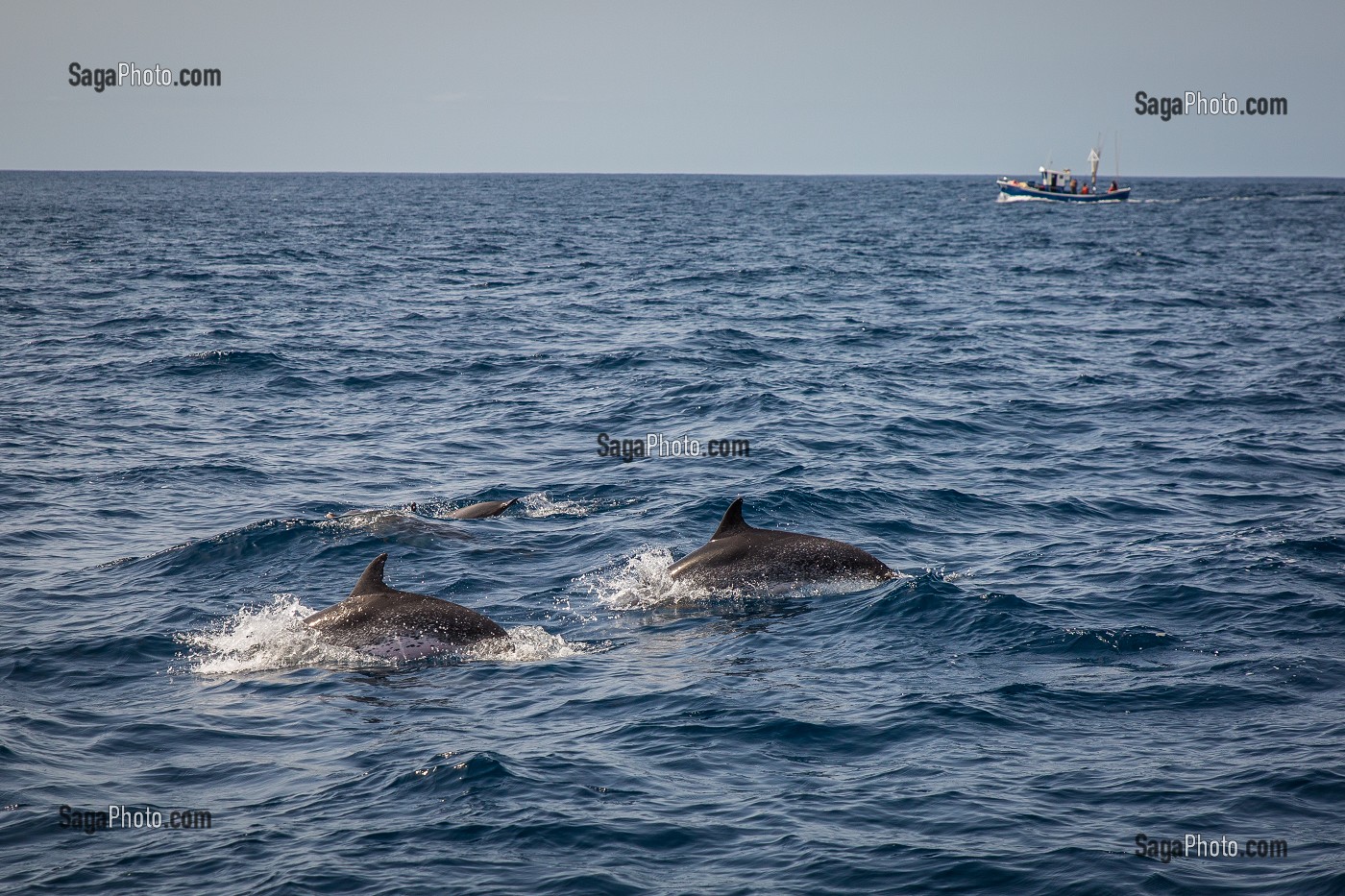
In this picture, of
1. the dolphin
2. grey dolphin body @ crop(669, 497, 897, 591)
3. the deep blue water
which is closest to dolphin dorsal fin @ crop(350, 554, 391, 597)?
the dolphin

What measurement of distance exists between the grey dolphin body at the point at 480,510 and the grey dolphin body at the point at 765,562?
187 inches

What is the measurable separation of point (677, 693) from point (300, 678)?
4285 millimetres

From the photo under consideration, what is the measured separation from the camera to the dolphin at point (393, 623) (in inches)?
545

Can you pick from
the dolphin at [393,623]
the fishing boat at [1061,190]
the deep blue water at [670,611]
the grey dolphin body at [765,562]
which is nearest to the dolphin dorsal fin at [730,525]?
the grey dolphin body at [765,562]

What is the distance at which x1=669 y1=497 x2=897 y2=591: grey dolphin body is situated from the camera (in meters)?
16.4

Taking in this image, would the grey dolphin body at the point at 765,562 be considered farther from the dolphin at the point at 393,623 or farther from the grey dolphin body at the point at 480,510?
the grey dolphin body at the point at 480,510

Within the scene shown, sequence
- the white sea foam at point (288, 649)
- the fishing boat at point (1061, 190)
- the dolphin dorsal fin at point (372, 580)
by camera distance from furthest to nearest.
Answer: the fishing boat at point (1061, 190), the dolphin dorsal fin at point (372, 580), the white sea foam at point (288, 649)

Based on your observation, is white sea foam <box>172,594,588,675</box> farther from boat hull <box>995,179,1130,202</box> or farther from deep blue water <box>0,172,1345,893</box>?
boat hull <box>995,179,1130,202</box>

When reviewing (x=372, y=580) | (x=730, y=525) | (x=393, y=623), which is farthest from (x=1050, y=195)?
(x=393, y=623)

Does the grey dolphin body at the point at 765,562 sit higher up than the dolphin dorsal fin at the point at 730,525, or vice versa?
the dolphin dorsal fin at the point at 730,525

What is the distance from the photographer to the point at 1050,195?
158 m

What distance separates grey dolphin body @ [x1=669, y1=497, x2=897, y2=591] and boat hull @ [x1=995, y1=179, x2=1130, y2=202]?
14967 cm

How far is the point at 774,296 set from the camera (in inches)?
2136

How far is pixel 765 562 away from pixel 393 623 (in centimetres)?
529
